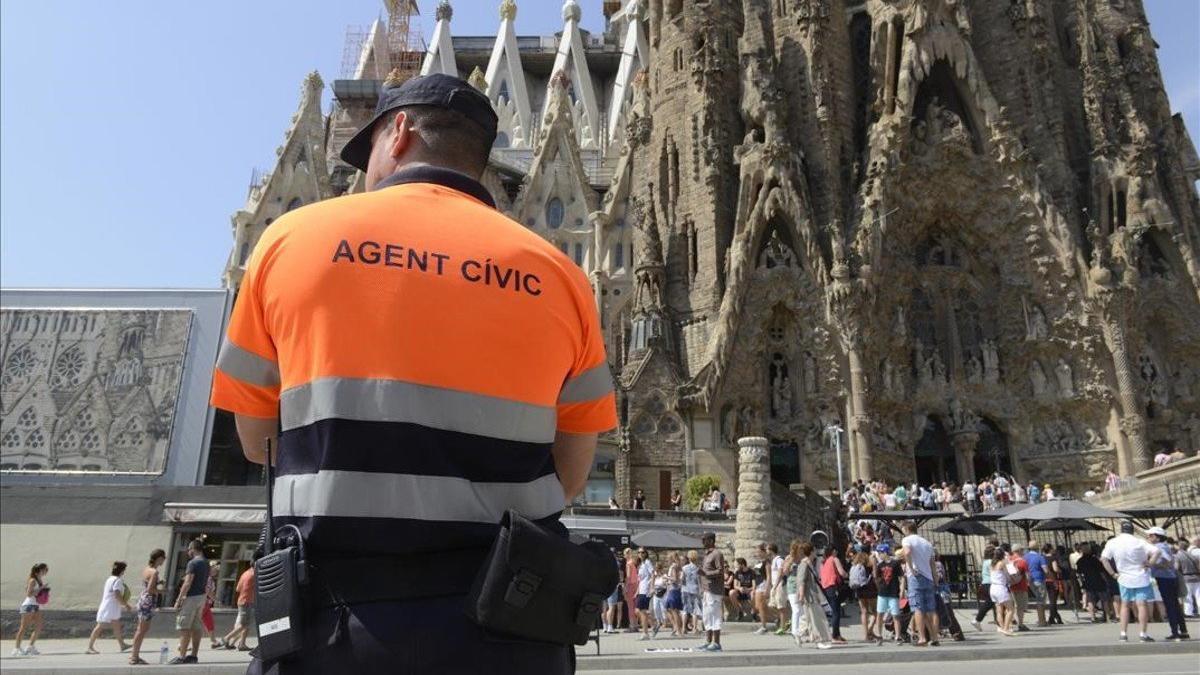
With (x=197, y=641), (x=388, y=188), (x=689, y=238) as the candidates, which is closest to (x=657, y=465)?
(x=689, y=238)

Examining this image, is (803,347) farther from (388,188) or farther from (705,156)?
(388,188)

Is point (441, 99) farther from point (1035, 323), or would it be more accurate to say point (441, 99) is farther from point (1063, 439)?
point (1035, 323)

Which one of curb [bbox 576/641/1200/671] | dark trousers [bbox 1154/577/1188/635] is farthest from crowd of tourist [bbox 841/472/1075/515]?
curb [bbox 576/641/1200/671]

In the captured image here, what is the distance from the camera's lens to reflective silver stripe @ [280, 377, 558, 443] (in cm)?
156

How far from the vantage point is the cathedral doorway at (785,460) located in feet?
97.1

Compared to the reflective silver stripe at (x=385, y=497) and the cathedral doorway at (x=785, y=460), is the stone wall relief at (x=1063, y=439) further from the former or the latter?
the reflective silver stripe at (x=385, y=497)

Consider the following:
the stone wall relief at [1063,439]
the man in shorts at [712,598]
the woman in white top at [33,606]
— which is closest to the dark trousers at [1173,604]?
the man in shorts at [712,598]

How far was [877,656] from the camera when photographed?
9.35 meters

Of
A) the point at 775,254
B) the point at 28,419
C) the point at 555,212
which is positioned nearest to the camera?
the point at 28,419

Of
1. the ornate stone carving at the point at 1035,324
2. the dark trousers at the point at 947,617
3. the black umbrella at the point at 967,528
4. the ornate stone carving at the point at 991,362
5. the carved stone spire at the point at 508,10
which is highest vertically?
the carved stone spire at the point at 508,10

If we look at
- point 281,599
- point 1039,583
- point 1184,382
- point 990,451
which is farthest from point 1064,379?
point 281,599

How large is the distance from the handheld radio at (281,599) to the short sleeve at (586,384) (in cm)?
63

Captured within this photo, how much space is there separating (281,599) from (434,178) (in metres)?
0.91

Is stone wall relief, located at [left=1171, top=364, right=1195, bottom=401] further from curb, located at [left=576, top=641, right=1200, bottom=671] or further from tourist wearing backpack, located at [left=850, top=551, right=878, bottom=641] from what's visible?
curb, located at [left=576, top=641, right=1200, bottom=671]
